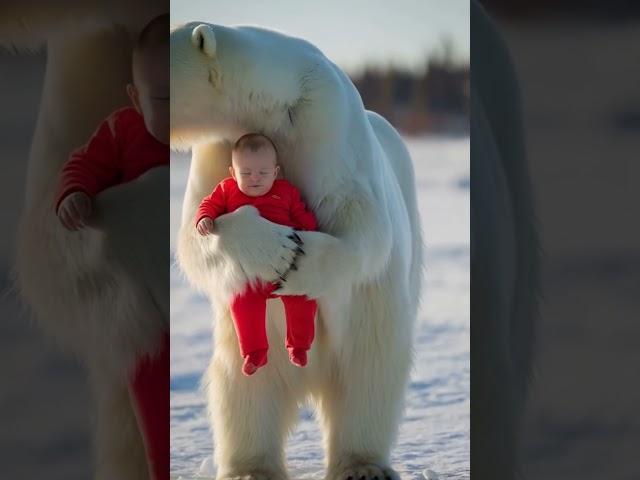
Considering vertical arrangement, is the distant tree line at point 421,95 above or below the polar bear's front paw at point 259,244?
above

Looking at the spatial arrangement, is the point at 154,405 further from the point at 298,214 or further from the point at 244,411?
the point at 298,214

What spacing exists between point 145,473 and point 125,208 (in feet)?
1.49

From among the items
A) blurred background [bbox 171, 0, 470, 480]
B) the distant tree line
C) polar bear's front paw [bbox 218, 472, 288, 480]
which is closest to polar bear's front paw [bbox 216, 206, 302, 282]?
polar bear's front paw [bbox 218, 472, 288, 480]

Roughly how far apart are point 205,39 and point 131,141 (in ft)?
0.68

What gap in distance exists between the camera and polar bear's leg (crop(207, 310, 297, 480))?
6.28 ft

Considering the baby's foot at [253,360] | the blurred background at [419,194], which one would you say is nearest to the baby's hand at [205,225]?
the baby's foot at [253,360]

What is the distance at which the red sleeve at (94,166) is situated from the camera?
1726 mm

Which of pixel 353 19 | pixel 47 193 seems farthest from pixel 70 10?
pixel 353 19

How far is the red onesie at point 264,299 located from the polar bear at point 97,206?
0.10 m

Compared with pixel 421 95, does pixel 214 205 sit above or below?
below

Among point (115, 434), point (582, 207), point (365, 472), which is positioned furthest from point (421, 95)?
point (115, 434)

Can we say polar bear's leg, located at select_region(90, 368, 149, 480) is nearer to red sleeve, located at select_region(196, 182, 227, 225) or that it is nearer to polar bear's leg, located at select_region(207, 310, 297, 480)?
polar bear's leg, located at select_region(207, 310, 297, 480)

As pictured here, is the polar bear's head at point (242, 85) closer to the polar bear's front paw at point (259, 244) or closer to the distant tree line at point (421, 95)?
the polar bear's front paw at point (259, 244)

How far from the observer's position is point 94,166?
5.71 feet
